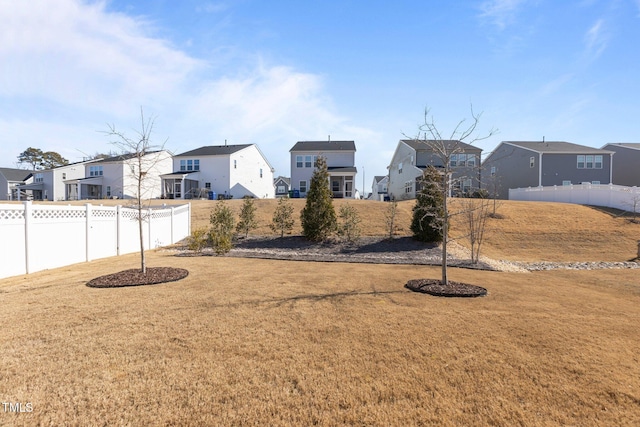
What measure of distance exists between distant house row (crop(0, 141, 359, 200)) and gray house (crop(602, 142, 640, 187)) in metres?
32.6

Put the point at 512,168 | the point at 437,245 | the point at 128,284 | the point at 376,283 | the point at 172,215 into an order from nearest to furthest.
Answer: the point at 128,284
the point at 376,283
the point at 437,245
the point at 172,215
the point at 512,168

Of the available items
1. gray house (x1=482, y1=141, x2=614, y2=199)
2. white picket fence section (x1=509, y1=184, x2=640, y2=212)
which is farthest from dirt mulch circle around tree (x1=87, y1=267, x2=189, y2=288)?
gray house (x1=482, y1=141, x2=614, y2=199)

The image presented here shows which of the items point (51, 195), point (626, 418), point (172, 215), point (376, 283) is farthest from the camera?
point (51, 195)

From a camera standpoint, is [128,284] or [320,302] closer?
[320,302]

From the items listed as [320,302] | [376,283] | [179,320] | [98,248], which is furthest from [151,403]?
[98,248]

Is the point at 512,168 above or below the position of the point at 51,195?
above

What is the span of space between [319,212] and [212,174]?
2504 cm

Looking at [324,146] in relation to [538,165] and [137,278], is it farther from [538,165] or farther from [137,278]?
[137,278]

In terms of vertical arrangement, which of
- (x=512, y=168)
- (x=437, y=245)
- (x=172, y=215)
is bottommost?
(x=437, y=245)

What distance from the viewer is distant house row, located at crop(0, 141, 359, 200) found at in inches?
1404

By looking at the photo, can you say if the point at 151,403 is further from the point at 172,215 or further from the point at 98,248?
the point at 172,215

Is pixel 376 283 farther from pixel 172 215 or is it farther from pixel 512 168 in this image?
pixel 512 168

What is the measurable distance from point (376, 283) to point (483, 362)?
4008 mm

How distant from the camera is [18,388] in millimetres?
2918
